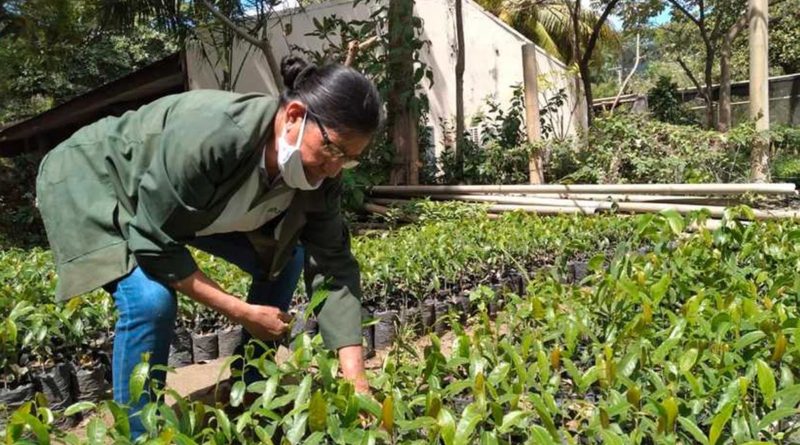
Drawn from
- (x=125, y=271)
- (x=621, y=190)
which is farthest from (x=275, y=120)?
(x=621, y=190)

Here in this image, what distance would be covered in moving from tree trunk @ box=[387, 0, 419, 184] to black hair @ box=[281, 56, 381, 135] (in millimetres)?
6008

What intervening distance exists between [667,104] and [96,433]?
12703 mm

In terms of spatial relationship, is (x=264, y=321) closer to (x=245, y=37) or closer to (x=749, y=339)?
(x=749, y=339)

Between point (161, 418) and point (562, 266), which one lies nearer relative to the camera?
point (161, 418)

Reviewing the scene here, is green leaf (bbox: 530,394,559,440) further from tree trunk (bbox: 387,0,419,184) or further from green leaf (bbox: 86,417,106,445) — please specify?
tree trunk (bbox: 387,0,419,184)

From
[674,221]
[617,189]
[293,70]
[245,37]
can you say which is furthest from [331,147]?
[245,37]

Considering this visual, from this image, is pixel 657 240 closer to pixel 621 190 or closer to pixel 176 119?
pixel 176 119

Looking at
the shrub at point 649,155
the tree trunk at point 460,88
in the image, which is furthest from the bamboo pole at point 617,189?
the tree trunk at point 460,88

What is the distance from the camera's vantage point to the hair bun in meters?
1.68

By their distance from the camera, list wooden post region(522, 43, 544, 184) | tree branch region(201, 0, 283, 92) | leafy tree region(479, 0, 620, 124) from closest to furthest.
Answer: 1. tree branch region(201, 0, 283, 92)
2. wooden post region(522, 43, 544, 184)
3. leafy tree region(479, 0, 620, 124)

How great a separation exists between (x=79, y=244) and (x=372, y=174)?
6063mm

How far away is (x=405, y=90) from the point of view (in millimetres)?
7676

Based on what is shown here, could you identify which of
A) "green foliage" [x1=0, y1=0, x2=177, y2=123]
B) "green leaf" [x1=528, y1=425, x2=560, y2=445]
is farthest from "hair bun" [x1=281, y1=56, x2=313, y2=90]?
"green foliage" [x1=0, y1=0, x2=177, y2=123]

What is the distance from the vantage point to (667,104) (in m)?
12.5
